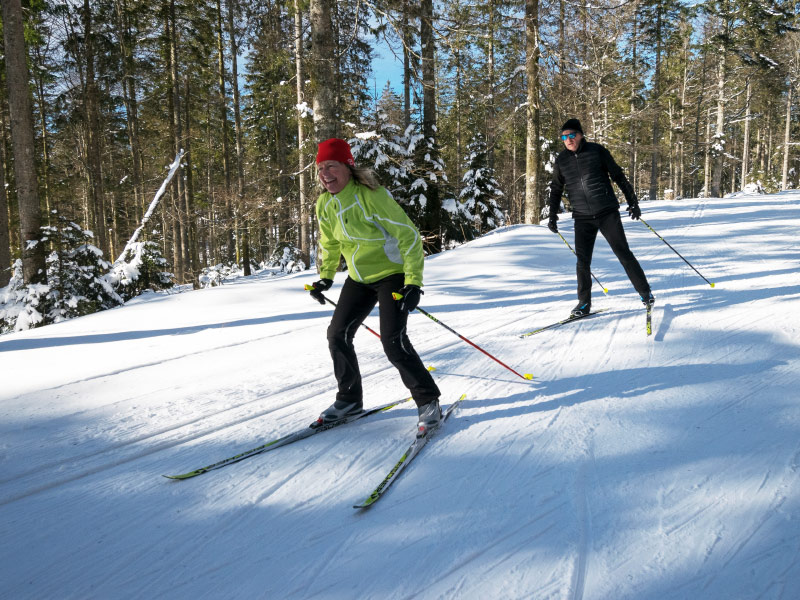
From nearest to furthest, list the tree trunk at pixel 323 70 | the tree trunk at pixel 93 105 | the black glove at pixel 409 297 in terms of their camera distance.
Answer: the black glove at pixel 409 297 → the tree trunk at pixel 323 70 → the tree trunk at pixel 93 105

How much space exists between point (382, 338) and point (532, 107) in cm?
1220

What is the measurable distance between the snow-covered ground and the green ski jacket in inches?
40.5

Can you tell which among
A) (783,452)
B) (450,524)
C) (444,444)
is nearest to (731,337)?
(783,452)

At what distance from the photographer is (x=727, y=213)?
1423 centimetres

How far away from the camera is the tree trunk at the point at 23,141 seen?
8.15 meters

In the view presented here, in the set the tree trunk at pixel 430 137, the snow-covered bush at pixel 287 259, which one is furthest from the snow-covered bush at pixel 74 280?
the tree trunk at pixel 430 137

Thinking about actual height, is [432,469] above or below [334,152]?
below

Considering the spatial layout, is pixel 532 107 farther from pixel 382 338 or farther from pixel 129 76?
pixel 129 76

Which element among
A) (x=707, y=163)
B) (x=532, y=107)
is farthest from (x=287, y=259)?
(x=707, y=163)

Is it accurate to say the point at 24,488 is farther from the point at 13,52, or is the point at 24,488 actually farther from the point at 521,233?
the point at 521,233

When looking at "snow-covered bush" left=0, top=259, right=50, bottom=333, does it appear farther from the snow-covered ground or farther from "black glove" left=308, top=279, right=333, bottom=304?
"black glove" left=308, top=279, right=333, bottom=304

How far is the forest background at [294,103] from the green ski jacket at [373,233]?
545cm

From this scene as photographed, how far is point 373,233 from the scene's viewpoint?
9.45 ft

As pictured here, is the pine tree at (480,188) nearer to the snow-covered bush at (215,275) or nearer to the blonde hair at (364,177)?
the snow-covered bush at (215,275)
